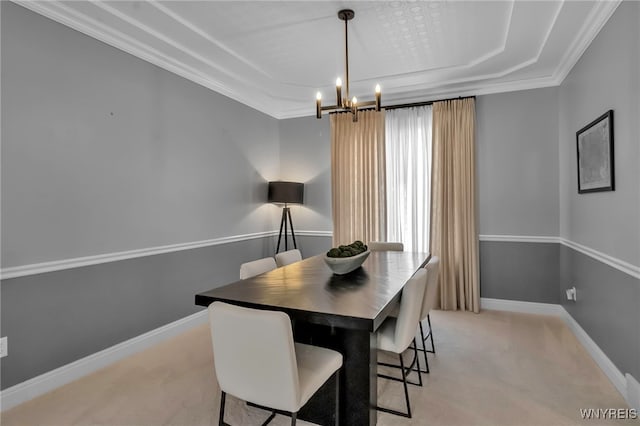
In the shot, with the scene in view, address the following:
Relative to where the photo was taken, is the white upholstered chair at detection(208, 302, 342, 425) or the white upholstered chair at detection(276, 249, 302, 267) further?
the white upholstered chair at detection(276, 249, 302, 267)

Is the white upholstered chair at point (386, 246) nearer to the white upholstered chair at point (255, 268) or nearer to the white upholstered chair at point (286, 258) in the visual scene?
the white upholstered chair at point (286, 258)

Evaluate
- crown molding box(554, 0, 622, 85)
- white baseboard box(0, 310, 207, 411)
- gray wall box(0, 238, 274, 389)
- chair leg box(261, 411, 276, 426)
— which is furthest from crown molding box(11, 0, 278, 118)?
crown molding box(554, 0, 622, 85)

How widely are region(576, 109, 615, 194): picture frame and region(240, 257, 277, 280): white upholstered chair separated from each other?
8.24 ft

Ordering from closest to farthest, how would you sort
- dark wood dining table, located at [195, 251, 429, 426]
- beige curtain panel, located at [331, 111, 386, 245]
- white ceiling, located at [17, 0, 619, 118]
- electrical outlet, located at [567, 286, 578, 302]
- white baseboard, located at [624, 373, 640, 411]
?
dark wood dining table, located at [195, 251, 429, 426] → white baseboard, located at [624, 373, 640, 411] → white ceiling, located at [17, 0, 619, 118] → electrical outlet, located at [567, 286, 578, 302] → beige curtain panel, located at [331, 111, 386, 245]

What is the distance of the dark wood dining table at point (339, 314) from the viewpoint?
1598 millimetres

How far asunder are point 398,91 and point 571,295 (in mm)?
2873

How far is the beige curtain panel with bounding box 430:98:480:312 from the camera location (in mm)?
4027

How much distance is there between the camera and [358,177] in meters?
4.59

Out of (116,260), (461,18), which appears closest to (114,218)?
(116,260)

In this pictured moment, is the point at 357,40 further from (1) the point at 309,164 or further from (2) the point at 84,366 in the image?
(2) the point at 84,366

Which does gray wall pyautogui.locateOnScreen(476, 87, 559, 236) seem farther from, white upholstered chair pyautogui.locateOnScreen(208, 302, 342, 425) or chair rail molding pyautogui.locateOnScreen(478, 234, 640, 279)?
white upholstered chair pyautogui.locateOnScreen(208, 302, 342, 425)

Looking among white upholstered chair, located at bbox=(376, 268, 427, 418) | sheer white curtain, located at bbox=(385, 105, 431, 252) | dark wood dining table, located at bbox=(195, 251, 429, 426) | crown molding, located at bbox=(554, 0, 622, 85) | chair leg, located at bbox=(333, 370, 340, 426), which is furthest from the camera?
sheer white curtain, located at bbox=(385, 105, 431, 252)

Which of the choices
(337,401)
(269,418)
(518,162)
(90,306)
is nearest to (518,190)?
(518,162)

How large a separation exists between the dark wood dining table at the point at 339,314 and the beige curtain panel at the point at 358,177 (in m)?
2.28
